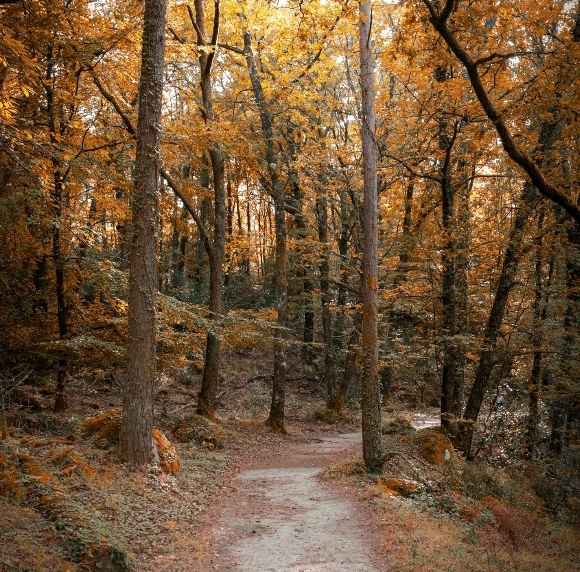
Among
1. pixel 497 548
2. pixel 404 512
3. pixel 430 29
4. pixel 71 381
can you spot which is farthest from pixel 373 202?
pixel 71 381

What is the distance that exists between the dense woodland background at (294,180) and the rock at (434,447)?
0.63m

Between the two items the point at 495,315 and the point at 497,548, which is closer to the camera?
the point at 497,548

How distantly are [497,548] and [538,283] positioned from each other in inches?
359

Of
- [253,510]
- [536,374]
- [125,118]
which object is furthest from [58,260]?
[536,374]

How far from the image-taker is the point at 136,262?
8.76 m

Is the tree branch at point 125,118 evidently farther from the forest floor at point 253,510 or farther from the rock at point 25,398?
the rock at point 25,398

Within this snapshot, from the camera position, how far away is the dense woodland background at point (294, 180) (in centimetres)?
854

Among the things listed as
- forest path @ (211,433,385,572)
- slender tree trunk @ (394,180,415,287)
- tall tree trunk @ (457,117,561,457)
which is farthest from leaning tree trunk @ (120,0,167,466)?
slender tree trunk @ (394,180,415,287)

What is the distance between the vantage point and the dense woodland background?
8539 millimetres

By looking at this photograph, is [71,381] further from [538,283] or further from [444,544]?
[538,283]

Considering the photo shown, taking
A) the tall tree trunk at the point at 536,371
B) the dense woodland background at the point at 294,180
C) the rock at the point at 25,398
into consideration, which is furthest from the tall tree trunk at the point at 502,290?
the rock at the point at 25,398

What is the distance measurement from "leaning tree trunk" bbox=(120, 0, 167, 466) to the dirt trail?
2.07 m

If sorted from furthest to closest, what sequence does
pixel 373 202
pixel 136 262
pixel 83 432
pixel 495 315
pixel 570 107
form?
pixel 495 315 → pixel 373 202 → pixel 83 432 → pixel 136 262 → pixel 570 107

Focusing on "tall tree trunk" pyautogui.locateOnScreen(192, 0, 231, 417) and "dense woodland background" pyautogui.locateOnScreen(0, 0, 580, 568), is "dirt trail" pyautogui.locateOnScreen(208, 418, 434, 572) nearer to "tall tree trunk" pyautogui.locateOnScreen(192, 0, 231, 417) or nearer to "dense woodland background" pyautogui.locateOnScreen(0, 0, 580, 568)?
"dense woodland background" pyautogui.locateOnScreen(0, 0, 580, 568)
